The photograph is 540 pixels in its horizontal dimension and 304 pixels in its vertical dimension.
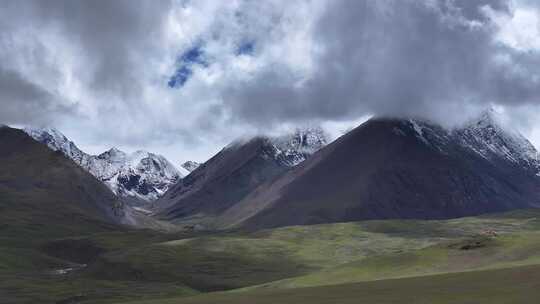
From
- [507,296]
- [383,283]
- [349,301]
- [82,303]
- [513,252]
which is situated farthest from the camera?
[82,303]

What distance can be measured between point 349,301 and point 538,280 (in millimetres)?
26989

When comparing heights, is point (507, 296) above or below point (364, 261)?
below

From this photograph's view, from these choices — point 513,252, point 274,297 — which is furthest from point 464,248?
point 274,297

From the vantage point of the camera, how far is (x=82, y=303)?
650ft

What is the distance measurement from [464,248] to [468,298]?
79.4 meters

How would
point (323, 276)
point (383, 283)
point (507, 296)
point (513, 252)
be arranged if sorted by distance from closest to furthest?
point (507, 296) < point (383, 283) < point (513, 252) < point (323, 276)

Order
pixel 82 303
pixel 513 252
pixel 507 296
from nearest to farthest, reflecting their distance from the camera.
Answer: pixel 507 296
pixel 513 252
pixel 82 303

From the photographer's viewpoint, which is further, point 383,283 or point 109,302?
point 109,302

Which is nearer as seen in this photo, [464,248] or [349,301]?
[349,301]

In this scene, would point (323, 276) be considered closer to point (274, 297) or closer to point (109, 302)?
point (274, 297)

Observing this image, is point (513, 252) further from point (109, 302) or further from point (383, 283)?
point (109, 302)

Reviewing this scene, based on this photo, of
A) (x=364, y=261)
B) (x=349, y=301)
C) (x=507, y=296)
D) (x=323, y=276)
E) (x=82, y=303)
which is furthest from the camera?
(x=82, y=303)

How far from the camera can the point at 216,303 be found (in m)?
126

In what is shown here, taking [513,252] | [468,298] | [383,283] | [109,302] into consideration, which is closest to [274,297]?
[383,283]
